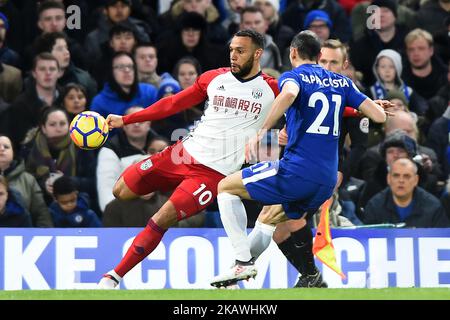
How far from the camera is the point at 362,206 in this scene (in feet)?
45.3

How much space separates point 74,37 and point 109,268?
413 cm

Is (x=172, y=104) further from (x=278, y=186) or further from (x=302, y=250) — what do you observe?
(x=302, y=250)

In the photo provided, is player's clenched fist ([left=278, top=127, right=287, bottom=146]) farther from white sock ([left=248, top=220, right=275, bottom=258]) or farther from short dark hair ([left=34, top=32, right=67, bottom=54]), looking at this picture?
short dark hair ([left=34, top=32, right=67, bottom=54])

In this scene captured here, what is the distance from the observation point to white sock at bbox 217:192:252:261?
10250 millimetres

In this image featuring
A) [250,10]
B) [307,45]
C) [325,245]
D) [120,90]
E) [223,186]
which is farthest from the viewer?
[250,10]

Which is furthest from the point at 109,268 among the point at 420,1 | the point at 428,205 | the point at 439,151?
the point at 420,1

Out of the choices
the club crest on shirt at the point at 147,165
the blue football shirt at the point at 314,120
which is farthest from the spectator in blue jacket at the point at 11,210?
the blue football shirt at the point at 314,120

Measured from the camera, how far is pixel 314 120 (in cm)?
1001

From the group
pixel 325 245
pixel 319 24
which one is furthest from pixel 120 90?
pixel 325 245

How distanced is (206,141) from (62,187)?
108 inches

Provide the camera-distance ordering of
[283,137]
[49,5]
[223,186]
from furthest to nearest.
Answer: [49,5] → [283,137] → [223,186]

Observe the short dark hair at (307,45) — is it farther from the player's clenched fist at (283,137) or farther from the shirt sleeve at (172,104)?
the shirt sleeve at (172,104)

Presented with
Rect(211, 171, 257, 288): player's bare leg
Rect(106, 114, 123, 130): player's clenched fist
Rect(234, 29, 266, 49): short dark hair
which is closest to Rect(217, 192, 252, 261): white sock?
Rect(211, 171, 257, 288): player's bare leg

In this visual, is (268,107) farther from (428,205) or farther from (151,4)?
(151,4)
